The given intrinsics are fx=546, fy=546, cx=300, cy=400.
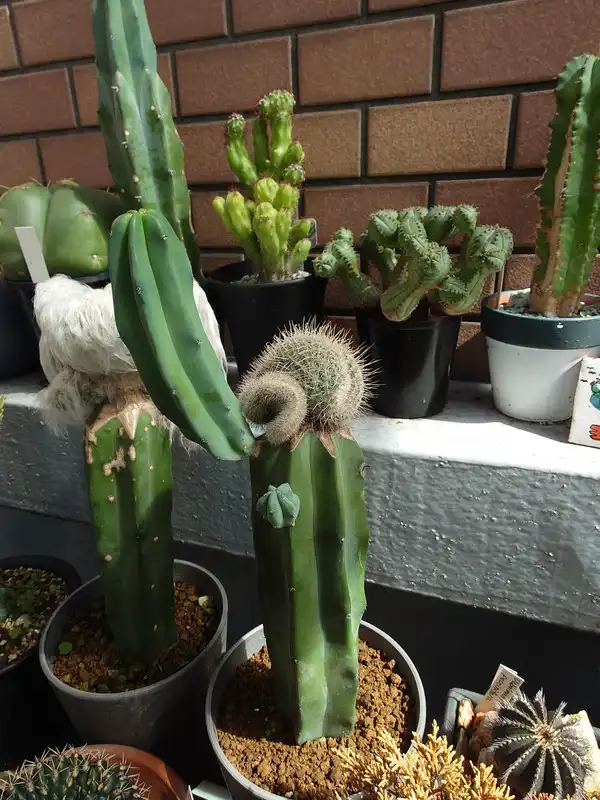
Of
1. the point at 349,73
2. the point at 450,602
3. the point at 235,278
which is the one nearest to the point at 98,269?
the point at 235,278

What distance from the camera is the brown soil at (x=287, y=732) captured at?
2.24 feet

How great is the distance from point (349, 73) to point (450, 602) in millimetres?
972

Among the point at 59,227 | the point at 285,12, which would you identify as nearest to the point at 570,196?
the point at 285,12

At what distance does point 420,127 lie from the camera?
0.96m

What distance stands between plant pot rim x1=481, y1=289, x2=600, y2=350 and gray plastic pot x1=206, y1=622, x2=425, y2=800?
50 centimetres

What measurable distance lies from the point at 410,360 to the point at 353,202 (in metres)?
0.38

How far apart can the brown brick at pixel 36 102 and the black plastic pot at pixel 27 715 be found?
44.7 inches

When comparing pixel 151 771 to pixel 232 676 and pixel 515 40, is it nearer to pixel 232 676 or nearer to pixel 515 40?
pixel 232 676

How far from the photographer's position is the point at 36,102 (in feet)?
4.12

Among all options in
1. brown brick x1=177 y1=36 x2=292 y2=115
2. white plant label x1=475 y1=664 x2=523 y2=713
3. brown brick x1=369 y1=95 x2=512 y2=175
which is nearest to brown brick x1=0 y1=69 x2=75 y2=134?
brown brick x1=177 y1=36 x2=292 y2=115

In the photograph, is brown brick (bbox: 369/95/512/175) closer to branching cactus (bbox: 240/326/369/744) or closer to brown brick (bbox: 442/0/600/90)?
brown brick (bbox: 442/0/600/90)

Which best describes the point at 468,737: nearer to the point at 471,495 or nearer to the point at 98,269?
the point at 471,495

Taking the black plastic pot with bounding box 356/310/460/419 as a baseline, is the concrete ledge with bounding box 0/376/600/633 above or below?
below

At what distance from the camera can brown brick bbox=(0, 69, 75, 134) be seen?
1224 mm
